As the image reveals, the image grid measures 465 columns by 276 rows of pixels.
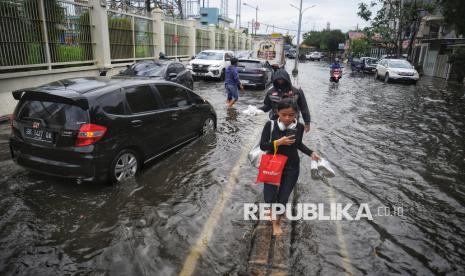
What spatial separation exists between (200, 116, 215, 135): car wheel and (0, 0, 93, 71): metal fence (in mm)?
6247

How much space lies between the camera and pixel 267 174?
11.9 feet

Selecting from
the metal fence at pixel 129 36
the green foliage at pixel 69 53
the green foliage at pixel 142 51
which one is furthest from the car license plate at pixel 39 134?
the green foliage at pixel 142 51

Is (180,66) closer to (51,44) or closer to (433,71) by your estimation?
(51,44)

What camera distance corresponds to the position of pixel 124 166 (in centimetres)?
514

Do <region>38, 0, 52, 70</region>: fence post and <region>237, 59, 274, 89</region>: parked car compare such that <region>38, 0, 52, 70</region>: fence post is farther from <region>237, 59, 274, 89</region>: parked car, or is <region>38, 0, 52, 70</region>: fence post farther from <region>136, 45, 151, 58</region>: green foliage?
<region>237, 59, 274, 89</region>: parked car

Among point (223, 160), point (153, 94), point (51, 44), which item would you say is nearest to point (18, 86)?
point (51, 44)

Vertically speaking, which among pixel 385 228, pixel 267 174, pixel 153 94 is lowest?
pixel 385 228

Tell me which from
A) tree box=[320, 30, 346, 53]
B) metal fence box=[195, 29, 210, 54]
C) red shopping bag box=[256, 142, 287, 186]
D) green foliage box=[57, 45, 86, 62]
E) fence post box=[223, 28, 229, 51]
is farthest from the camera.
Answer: tree box=[320, 30, 346, 53]

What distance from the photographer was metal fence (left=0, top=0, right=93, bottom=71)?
31.8ft

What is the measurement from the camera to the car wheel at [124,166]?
16.1ft

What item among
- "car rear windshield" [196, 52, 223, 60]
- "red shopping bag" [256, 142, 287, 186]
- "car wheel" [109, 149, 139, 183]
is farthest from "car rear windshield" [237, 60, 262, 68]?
"red shopping bag" [256, 142, 287, 186]

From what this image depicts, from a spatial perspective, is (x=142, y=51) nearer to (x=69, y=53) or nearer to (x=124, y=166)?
(x=69, y=53)

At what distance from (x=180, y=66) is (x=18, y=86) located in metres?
5.36

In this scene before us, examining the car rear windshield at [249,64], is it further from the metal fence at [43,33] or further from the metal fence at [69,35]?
the metal fence at [43,33]
